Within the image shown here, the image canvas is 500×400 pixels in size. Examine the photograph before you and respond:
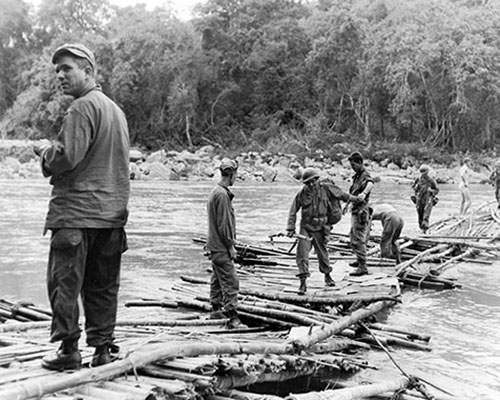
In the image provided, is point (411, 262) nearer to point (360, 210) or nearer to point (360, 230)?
point (360, 230)

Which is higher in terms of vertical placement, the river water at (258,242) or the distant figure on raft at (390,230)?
the distant figure on raft at (390,230)

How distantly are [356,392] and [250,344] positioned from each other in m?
0.84

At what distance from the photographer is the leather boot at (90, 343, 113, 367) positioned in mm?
3816

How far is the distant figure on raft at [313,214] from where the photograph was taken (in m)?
7.95

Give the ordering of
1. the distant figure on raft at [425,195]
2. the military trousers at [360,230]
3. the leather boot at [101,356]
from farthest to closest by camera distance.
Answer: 1. the distant figure on raft at [425,195]
2. the military trousers at [360,230]
3. the leather boot at [101,356]

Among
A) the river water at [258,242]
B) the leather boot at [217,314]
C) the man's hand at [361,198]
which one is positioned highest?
the man's hand at [361,198]

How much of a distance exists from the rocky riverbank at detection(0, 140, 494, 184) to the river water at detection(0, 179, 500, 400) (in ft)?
26.6

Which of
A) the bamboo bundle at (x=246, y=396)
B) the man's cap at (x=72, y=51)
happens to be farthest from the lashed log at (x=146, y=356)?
the man's cap at (x=72, y=51)

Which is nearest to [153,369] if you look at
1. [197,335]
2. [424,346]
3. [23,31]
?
[197,335]

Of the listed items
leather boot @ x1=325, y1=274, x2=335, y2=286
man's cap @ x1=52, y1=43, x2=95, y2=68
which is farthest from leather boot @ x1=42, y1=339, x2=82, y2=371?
leather boot @ x1=325, y1=274, x2=335, y2=286

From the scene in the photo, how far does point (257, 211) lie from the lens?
21.6 meters

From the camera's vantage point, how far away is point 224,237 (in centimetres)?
660

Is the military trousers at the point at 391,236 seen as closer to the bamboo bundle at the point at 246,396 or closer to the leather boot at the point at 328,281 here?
the leather boot at the point at 328,281

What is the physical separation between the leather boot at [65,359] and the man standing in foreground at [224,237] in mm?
2816
